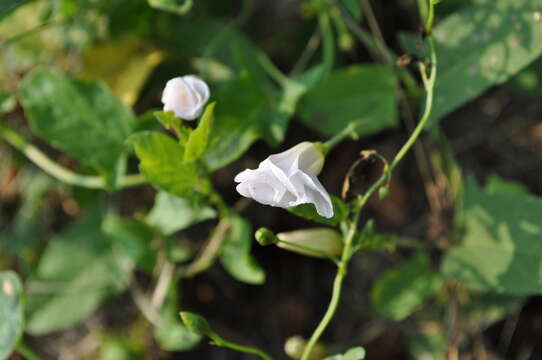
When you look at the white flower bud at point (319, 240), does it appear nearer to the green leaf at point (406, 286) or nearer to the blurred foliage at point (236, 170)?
the blurred foliage at point (236, 170)

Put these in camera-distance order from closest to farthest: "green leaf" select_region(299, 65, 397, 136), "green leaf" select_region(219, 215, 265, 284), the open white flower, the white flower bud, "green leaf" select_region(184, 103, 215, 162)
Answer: the open white flower
"green leaf" select_region(184, 103, 215, 162)
the white flower bud
"green leaf" select_region(219, 215, 265, 284)
"green leaf" select_region(299, 65, 397, 136)

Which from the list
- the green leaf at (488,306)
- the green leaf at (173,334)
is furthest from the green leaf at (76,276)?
the green leaf at (488,306)

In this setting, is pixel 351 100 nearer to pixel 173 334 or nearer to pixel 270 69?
pixel 270 69

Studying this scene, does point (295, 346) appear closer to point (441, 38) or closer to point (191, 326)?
point (191, 326)

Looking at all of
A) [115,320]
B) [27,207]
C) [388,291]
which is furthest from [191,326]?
[27,207]

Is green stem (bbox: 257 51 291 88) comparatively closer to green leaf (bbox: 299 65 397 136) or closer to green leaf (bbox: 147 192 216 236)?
green leaf (bbox: 299 65 397 136)

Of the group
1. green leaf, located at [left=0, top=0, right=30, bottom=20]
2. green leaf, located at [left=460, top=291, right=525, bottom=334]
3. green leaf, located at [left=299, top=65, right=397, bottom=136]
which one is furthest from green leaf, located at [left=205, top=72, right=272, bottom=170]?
green leaf, located at [left=460, top=291, right=525, bottom=334]
